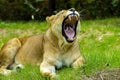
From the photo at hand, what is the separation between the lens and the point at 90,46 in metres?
13.0

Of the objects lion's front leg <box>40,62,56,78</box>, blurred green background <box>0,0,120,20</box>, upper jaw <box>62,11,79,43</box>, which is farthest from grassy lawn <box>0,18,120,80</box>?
blurred green background <box>0,0,120,20</box>

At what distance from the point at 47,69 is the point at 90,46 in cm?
469

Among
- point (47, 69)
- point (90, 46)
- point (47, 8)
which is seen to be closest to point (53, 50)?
point (47, 69)

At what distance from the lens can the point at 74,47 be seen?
8734 millimetres

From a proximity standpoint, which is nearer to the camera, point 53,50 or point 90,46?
point 53,50

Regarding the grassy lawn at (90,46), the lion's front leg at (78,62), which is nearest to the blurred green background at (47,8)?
the grassy lawn at (90,46)

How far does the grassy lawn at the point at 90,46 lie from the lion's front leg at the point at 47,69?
0.09 meters

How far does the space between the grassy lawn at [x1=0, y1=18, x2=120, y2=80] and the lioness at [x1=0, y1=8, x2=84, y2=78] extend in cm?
17

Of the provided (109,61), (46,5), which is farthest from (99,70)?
(46,5)

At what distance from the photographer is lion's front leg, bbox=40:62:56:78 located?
26.5 ft

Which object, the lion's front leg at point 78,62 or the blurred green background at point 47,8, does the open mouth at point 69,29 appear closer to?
the lion's front leg at point 78,62

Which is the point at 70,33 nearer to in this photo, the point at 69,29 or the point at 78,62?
the point at 69,29

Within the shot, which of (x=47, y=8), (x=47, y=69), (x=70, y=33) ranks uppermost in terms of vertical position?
(x=70, y=33)

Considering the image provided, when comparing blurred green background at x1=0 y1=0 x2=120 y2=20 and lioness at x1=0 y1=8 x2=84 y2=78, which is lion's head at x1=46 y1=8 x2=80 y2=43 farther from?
blurred green background at x1=0 y1=0 x2=120 y2=20
